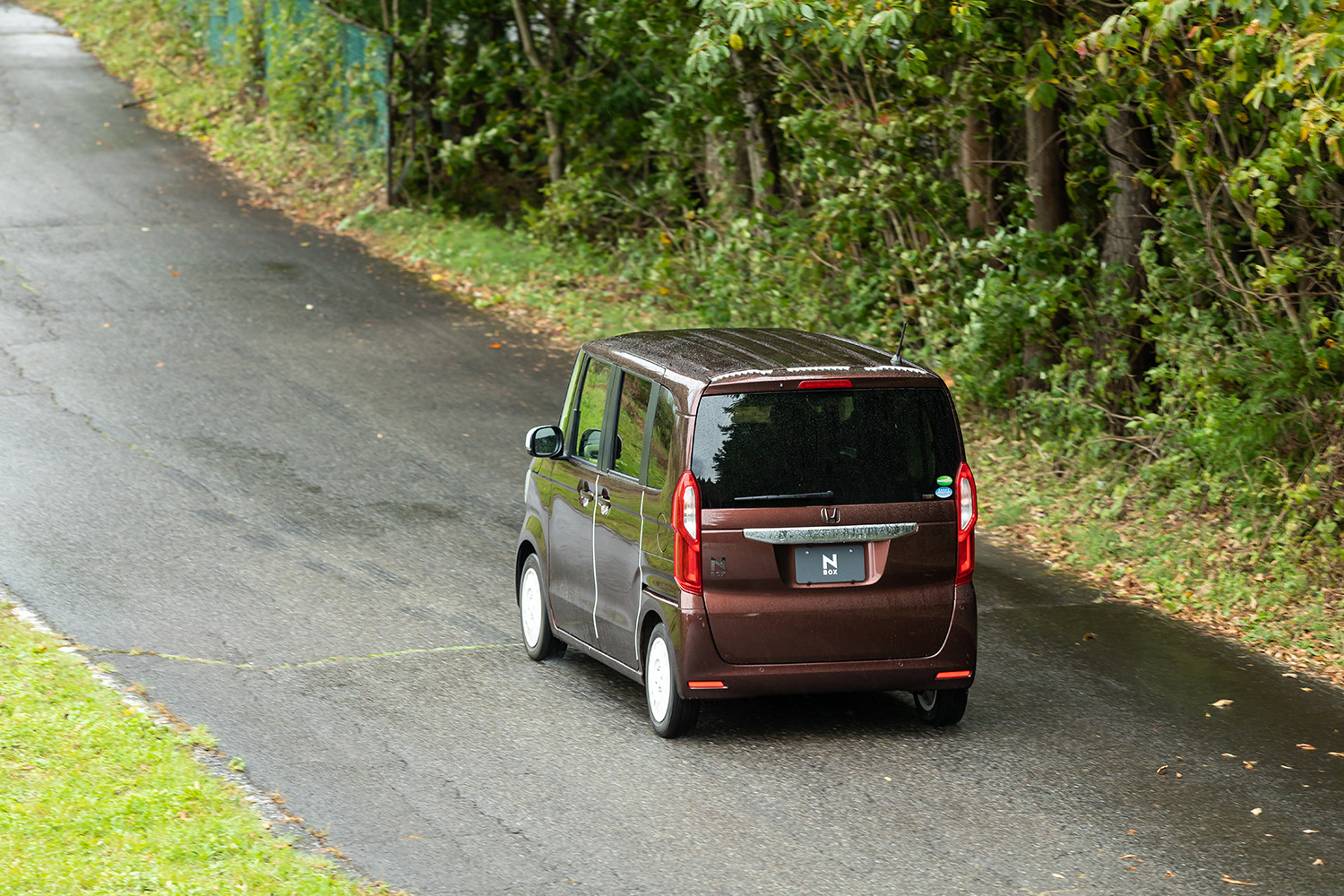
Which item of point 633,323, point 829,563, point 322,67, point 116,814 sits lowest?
point 633,323

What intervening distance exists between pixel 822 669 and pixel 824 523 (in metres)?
0.66

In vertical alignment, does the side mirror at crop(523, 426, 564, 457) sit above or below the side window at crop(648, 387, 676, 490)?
below

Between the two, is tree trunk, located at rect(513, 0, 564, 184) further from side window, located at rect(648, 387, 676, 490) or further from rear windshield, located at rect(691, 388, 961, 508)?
rear windshield, located at rect(691, 388, 961, 508)

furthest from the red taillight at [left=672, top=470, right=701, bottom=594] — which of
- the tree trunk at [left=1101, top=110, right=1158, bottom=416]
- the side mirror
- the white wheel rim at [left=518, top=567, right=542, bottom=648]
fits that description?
the tree trunk at [left=1101, top=110, right=1158, bottom=416]

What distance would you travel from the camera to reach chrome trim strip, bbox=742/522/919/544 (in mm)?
6707

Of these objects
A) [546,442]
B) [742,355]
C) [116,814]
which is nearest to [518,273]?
[546,442]

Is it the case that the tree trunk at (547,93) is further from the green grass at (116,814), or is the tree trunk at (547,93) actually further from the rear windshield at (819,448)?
Result: the green grass at (116,814)

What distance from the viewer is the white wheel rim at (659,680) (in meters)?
6.96

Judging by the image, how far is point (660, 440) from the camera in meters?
7.02

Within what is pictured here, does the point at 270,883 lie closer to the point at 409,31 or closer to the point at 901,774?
the point at 901,774

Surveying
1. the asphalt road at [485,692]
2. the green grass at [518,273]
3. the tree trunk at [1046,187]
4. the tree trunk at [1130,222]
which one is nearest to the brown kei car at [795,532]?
the asphalt road at [485,692]

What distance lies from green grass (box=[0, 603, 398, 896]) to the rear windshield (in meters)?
2.36

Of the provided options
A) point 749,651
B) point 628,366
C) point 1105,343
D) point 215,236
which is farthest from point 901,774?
point 215,236

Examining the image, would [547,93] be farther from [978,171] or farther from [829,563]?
[829,563]
